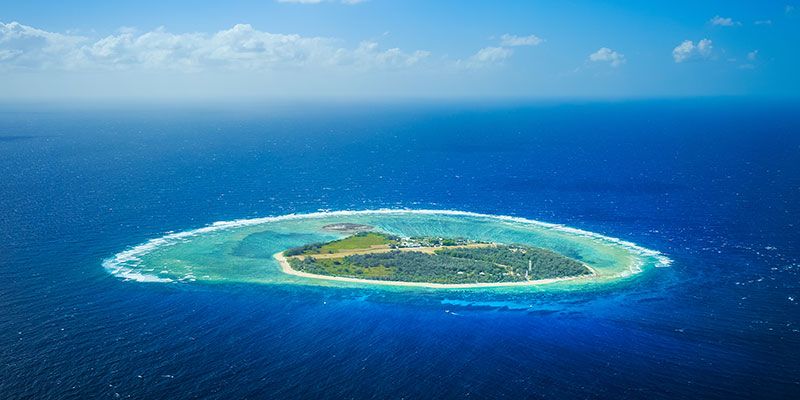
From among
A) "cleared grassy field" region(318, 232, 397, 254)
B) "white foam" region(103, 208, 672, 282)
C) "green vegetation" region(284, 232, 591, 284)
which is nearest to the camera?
"white foam" region(103, 208, 672, 282)

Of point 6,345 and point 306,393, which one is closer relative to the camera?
point 306,393

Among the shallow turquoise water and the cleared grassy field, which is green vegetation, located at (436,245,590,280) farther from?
the cleared grassy field

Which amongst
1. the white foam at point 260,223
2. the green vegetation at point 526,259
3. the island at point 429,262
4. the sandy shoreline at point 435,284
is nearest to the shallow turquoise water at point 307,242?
the white foam at point 260,223

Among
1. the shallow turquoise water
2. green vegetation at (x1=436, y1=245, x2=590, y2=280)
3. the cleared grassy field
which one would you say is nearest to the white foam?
the shallow turquoise water

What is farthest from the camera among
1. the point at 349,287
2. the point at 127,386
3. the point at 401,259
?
the point at 401,259

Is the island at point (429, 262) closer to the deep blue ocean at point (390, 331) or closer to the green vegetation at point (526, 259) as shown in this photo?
the green vegetation at point (526, 259)

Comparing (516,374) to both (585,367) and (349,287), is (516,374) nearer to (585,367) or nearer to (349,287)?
(585,367)

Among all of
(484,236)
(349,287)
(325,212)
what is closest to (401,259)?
(349,287)
